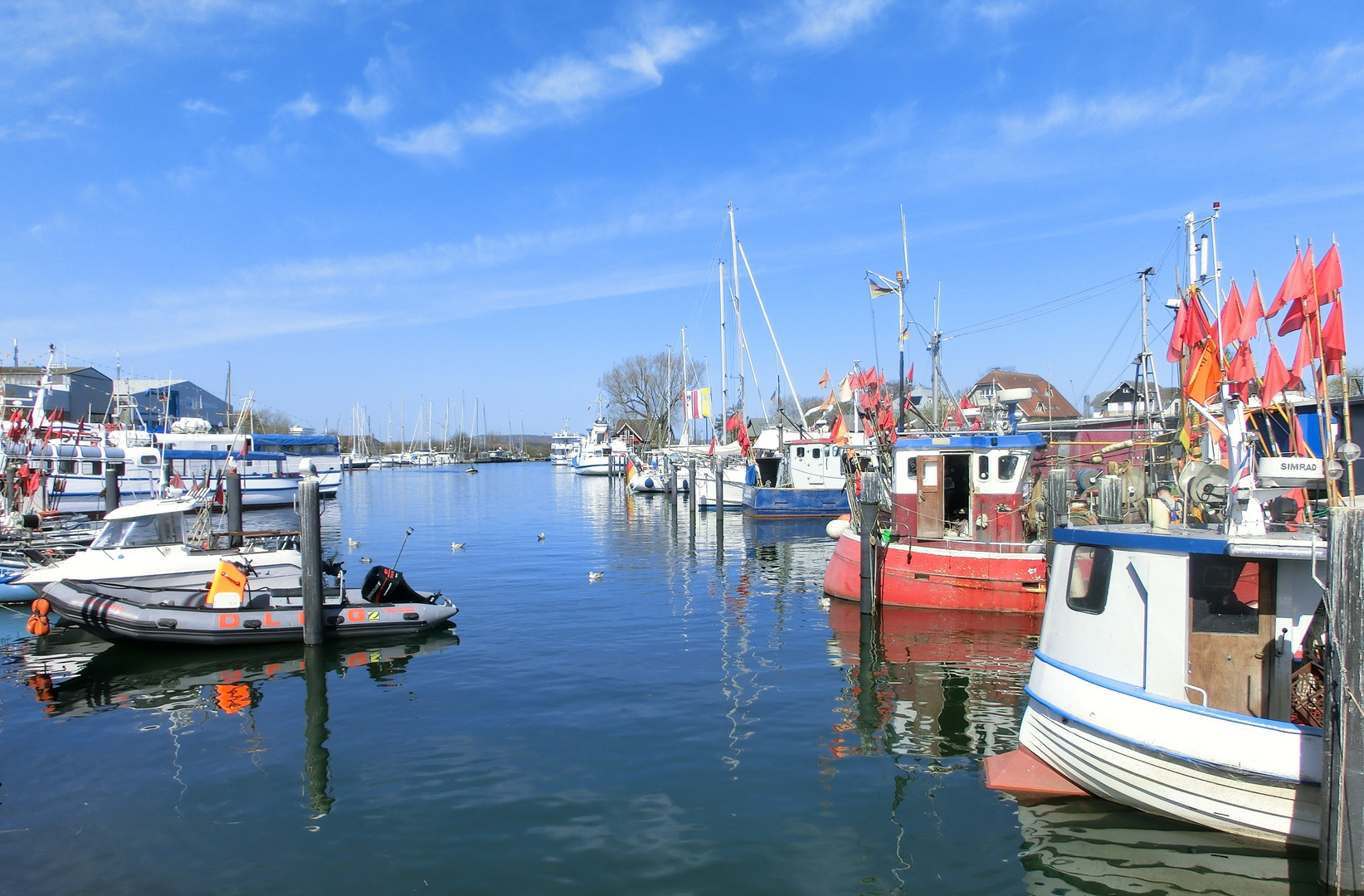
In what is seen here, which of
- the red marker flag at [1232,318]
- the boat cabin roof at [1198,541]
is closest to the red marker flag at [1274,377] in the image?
the red marker flag at [1232,318]

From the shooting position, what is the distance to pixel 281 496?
50.2m

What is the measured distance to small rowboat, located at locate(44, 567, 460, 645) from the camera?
14.3 meters

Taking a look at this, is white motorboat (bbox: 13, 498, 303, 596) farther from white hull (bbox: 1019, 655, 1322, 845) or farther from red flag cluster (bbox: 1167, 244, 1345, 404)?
red flag cluster (bbox: 1167, 244, 1345, 404)

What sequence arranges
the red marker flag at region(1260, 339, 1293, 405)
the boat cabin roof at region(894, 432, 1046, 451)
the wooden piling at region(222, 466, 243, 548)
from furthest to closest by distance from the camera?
the wooden piling at region(222, 466, 243, 548)
the boat cabin roof at region(894, 432, 1046, 451)
the red marker flag at region(1260, 339, 1293, 405)

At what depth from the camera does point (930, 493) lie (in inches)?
742

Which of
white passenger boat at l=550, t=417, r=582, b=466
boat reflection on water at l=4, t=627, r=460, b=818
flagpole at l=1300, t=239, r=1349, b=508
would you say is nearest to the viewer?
flagpole at l=1300, t=239, r=1349, b=508

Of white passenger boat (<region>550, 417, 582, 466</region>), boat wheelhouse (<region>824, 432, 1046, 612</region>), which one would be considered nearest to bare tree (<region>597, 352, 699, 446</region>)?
white passenger boat (<region>550, 417, 582, 466</region>)

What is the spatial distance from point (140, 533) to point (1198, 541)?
17944 mm

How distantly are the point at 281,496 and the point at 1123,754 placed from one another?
51.0 meters

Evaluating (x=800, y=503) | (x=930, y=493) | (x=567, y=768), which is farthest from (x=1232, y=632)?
(x=800, y=503)

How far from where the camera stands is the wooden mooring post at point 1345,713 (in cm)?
594

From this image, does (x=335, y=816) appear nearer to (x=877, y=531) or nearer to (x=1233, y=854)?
(x=1233, y=854)

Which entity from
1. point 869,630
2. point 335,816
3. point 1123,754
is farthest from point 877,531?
point 335,816

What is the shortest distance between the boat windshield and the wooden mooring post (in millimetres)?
18291
